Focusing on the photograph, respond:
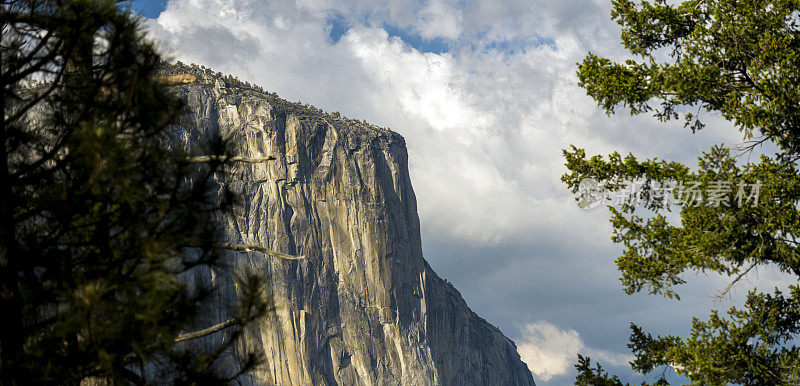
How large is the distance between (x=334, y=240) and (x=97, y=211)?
91.0 m

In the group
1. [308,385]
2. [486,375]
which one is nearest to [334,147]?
[308,385]

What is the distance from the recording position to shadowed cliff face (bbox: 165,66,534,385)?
89.7 meters

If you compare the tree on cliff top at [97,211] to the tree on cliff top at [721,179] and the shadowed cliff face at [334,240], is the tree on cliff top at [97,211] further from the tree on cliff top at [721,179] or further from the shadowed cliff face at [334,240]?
the shadowed cliff face at [334,240]

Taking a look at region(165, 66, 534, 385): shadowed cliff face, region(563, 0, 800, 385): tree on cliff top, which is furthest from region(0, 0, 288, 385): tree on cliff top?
region(165, 66, 534, 385): shadowed cliff face

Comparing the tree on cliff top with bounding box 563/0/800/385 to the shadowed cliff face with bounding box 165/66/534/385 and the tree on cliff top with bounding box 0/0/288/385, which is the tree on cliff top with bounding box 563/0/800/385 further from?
the shadowed cliff face with bounding box 165/66/534/385

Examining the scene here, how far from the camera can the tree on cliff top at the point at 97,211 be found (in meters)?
5.40

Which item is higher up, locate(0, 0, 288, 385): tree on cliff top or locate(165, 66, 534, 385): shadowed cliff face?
locate(165, 66, 534, 385): shadowed cliff face

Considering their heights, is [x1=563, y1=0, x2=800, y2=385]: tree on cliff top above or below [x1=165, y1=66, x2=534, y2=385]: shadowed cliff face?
below

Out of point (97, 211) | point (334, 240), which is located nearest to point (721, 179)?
point (97, 211)

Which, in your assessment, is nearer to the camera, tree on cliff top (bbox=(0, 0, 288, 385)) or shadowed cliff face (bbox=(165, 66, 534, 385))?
tree on cliff top (bbox=(0, 0, 288, 385))

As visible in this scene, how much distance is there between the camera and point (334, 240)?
315 ft

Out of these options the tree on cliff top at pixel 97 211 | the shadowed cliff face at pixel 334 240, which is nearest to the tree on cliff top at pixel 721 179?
the tree on cliff top at pixel 97 211

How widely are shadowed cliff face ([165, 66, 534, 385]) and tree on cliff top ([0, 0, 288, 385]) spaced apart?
79.2m

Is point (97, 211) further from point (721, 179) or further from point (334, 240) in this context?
point (334, 240)
